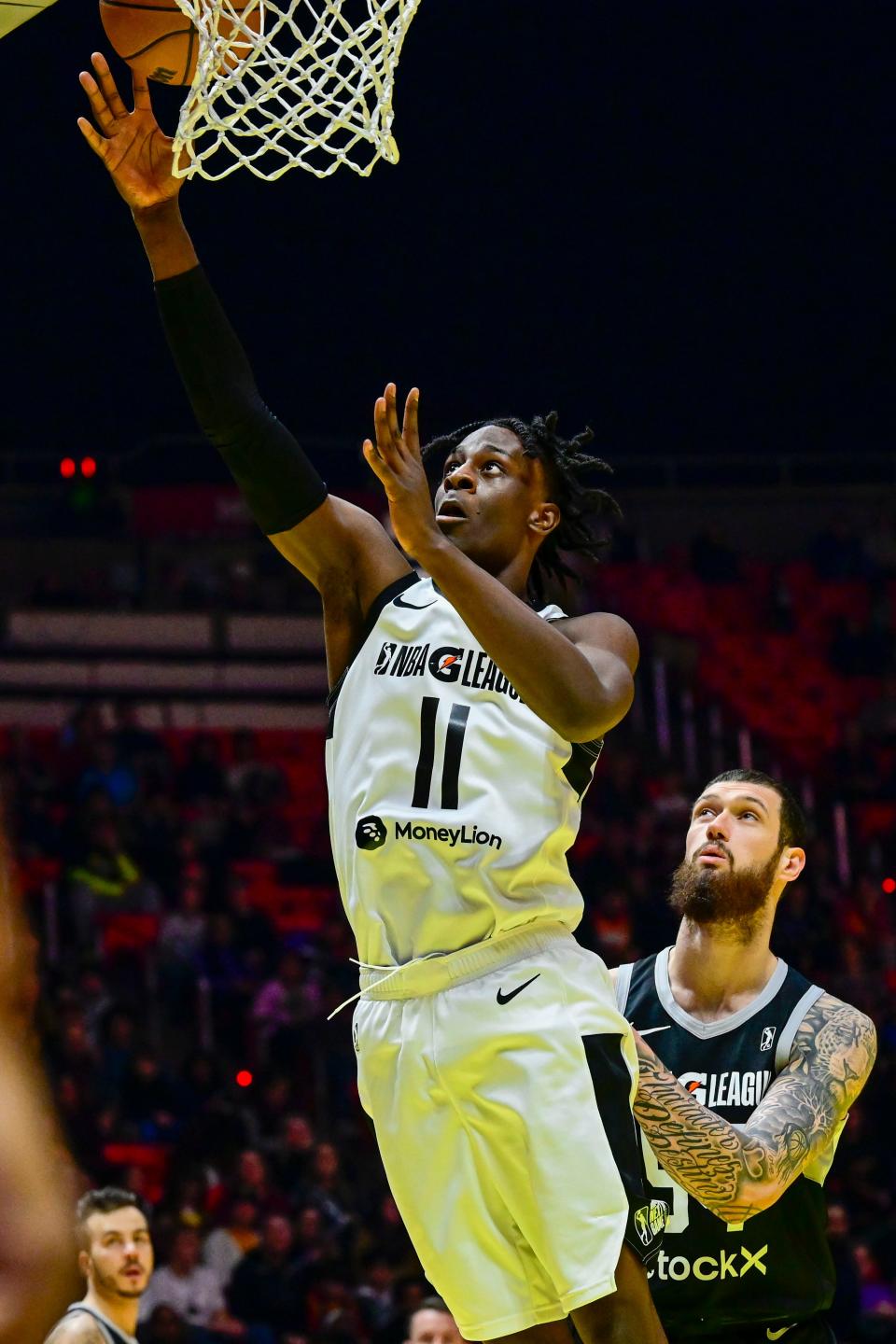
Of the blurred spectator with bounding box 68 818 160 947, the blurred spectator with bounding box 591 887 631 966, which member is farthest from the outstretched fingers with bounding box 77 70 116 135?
the blurred spectator with bounding box 68 818 160 947

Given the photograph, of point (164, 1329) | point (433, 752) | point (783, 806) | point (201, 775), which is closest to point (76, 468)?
point (201, 775)

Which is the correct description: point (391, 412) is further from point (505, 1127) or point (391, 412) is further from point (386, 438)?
point (505, 1127)

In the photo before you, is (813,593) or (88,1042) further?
(813,593)

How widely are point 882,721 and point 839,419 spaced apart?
350 centimetres

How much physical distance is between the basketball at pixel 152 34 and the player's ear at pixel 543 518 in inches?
41.5

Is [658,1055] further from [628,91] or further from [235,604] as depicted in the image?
[628,91]

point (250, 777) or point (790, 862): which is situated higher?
point (250, 777)

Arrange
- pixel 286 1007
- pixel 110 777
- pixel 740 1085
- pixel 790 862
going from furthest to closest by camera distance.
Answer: pixel 110 777
pixel 286 1007
pixel 790 862
pixel 740 1085

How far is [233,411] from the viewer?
355cm

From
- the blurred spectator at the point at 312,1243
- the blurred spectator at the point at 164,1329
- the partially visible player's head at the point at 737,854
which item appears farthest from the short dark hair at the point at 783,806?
the blurred spectator at the point at 312,1243

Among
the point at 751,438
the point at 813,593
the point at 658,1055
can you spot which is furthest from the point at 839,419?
the point at 658,1055

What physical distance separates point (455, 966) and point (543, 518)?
3.09ft

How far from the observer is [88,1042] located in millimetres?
11062

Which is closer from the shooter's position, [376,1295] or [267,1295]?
[267,1295]
